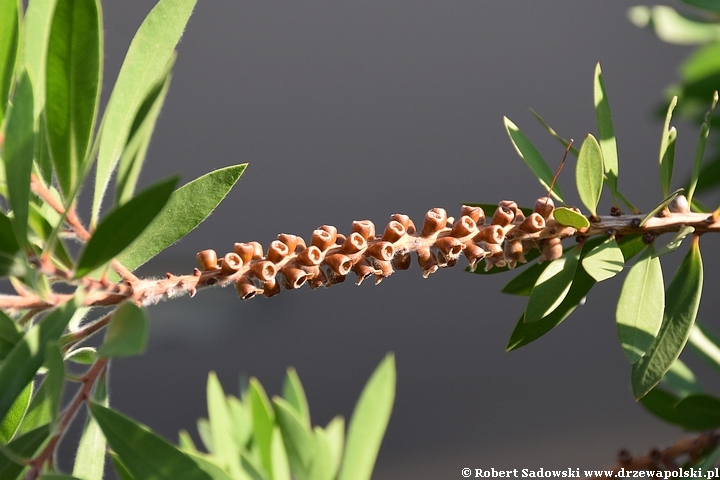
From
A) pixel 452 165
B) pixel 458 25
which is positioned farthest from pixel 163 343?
pixel 458 25

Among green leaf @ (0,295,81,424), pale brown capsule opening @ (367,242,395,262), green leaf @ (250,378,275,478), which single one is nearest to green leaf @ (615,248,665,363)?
pale brown capsule opening @ (367,242,395,262)

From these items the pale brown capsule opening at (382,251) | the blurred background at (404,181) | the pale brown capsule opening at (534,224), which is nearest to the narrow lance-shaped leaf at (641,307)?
the pale brown capsule opening at (534,224)

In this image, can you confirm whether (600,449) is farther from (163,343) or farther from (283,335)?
(163,343)

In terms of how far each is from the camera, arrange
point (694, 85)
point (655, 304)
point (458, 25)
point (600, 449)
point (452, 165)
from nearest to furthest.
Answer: point (655, 304) < point (694, 85) < point (458, 25) < point (452, 165) < point (600, 449)

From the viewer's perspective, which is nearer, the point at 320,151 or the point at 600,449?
the point at 320,151

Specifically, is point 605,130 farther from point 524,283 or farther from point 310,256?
point 310,256

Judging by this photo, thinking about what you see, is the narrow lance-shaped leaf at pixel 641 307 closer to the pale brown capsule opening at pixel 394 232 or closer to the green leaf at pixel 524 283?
the green leaf at pixel 524 283

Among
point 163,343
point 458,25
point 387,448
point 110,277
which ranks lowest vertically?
point 387,448

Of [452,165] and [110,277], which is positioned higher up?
[452,165]
